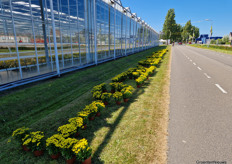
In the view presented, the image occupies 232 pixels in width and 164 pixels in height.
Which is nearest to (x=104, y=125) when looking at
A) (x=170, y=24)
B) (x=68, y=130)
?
Result: (x=68, y=130)

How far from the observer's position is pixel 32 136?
3.48 metres

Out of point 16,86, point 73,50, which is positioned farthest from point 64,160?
point 73,50

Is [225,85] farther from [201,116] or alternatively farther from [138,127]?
[138,127]

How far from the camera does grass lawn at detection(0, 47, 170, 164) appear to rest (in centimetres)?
340

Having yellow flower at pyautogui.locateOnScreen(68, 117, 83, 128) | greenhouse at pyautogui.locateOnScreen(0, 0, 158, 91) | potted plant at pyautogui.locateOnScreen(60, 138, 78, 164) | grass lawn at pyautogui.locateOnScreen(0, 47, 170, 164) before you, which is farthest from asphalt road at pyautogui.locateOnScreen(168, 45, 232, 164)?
greenhouse at pyautogui.locateOnScreen(0, 0, 158, 91)

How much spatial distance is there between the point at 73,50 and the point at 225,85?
12302 mm

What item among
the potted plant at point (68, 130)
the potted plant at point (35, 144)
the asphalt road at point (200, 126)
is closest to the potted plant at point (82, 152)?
the potted plant at point (68, 130)

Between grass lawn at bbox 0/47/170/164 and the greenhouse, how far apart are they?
2.62 meters

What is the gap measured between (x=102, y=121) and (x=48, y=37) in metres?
10.2

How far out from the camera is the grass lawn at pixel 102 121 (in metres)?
3.40

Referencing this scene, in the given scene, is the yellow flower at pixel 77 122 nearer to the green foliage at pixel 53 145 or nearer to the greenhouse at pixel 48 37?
the green foliage at pixel 53 145

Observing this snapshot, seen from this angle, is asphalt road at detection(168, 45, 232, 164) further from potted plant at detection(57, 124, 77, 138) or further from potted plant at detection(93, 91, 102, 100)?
potted plant at detection(93, 91, 102, 100)

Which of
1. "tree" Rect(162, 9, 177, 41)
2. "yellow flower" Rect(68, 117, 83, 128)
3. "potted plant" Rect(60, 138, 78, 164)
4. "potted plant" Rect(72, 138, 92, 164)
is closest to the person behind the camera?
"potted plant" Rect(72, 138, 92, 164)

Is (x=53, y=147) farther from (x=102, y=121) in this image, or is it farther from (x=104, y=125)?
(x=102, y=121)
